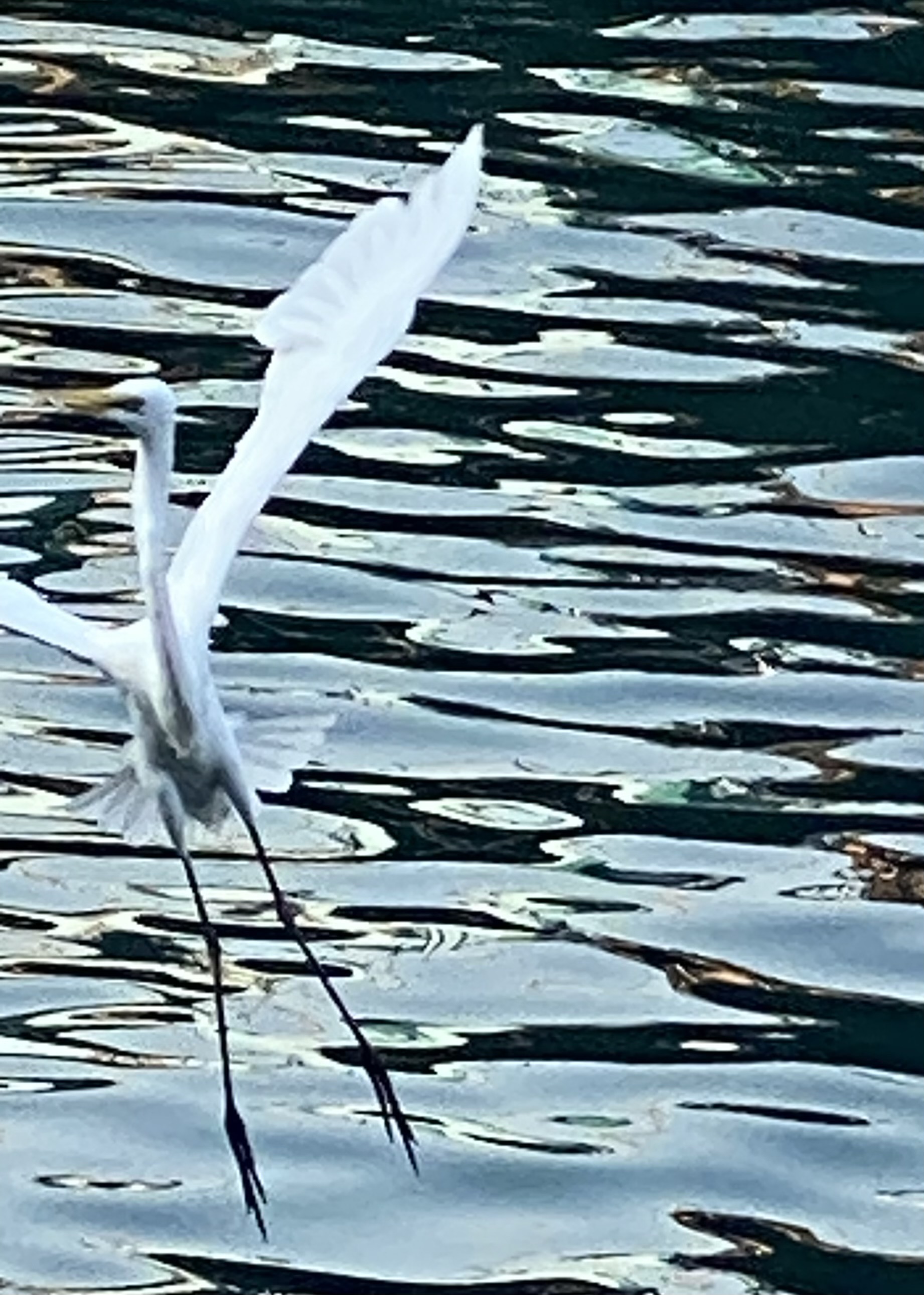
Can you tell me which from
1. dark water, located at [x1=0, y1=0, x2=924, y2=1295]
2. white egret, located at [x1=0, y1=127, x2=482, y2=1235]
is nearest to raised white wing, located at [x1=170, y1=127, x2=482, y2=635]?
white egret, located at [x1=0, y1=127, x2=482, y2=1235]

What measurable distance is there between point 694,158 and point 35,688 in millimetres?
3330

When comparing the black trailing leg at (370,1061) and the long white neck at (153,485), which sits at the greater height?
the long white neck at (153,485)

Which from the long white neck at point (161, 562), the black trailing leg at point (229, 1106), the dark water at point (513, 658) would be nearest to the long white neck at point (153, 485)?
the long white neck at point (161, 562)

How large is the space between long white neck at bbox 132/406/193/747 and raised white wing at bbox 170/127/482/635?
452 millimetres

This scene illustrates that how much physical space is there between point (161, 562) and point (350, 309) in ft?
3.08

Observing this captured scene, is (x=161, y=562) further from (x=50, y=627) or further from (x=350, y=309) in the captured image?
(x=350, y=309)

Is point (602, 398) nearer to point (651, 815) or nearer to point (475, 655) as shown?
point (475, 655)

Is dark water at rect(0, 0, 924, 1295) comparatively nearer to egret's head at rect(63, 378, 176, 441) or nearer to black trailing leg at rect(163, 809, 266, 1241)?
black trailing leg at rect(163, 809, 266, 1241)

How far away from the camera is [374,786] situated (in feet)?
24.1

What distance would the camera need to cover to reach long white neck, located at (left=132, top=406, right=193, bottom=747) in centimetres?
555

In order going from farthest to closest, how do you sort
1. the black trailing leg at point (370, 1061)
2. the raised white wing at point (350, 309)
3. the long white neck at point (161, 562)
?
the raised white wing at point (350, 309) → the black trailing leg at point (370, 1061) → the long white neck at point (161, 562)

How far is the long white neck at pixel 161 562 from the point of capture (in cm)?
555

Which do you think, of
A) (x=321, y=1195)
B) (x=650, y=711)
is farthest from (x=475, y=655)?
(x=321, y=1195)

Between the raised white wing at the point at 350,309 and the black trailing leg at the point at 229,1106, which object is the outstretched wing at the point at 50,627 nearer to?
the black trailing leg at the point at 229,1106
